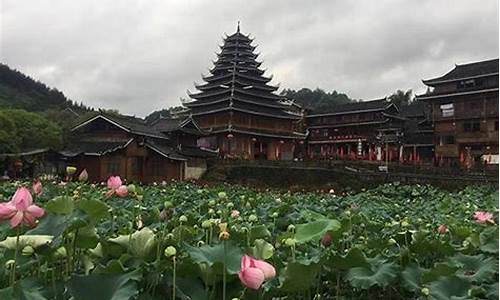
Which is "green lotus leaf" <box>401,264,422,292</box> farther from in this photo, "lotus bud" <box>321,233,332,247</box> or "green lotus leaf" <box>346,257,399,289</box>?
"lotus bud" <box>321,233,332,247</box>

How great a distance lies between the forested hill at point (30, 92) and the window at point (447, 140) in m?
27.7

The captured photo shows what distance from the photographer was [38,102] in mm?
42125

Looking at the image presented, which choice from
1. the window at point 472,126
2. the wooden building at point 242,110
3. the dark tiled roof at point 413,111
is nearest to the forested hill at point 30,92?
the wooden building at point 242,110

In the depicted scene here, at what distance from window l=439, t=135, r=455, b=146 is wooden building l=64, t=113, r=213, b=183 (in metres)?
12.0

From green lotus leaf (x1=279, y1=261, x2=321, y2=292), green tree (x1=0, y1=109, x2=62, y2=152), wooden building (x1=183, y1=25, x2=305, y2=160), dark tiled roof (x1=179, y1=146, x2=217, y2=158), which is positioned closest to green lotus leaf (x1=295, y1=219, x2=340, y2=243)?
green lotus leaf (x1=279, y1=261, x2=321, y2=292)

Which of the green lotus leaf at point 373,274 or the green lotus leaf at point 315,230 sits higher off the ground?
the green lotus leaf at point 315,230

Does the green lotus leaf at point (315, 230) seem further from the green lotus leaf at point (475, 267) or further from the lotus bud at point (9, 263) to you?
the lotus bud at point (9, 263)

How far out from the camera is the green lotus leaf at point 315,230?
52.8 inches

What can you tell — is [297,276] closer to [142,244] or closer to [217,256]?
[217,256]

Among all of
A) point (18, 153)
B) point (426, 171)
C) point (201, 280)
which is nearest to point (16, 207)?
point (201, 280)

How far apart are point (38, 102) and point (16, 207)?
44590mm

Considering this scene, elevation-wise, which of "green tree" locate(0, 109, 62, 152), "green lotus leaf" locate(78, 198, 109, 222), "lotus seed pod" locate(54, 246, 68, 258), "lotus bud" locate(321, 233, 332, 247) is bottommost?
"lotus seed pod" locate(54, 246, 68, 258)

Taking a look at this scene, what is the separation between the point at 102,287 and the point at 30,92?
47.4 meters

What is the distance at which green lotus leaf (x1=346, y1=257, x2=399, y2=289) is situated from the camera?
3.91 ft
